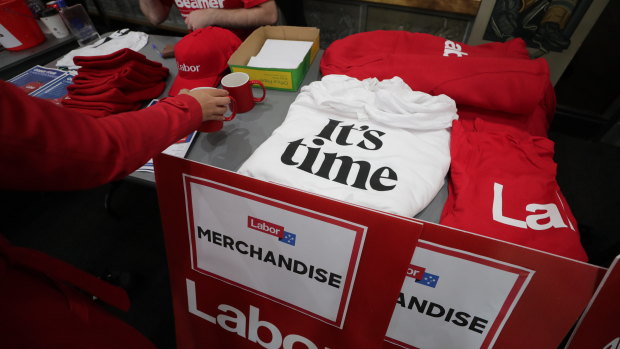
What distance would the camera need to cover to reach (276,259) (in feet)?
2.01

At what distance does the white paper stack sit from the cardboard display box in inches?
0.9

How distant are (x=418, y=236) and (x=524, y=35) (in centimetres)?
201

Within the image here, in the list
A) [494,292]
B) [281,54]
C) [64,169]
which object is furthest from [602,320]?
[281,54]

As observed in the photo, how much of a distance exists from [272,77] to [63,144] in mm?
823

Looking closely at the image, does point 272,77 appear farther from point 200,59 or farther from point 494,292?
point 494,292

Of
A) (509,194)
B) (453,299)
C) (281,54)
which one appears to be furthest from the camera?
(281,54)

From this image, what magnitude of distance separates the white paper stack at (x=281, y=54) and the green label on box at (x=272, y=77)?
0.15 feet

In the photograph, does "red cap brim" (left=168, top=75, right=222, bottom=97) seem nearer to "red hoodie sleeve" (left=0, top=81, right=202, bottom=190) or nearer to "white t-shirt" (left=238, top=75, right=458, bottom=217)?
"white t-shirt" (left=238, top=75, right=458, bottom=217)

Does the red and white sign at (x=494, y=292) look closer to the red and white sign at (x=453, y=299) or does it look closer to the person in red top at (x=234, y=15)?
the red and white sign at (x=453, y=299)

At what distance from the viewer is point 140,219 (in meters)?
1.74

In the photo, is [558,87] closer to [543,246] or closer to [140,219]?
[543,246]

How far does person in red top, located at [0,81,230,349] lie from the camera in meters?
0.41

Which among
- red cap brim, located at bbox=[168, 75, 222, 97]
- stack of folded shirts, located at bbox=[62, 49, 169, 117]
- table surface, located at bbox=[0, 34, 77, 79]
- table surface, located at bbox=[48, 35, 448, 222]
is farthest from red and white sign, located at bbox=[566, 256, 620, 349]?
table surface, located at bbox=[0, 34, 77, 79]

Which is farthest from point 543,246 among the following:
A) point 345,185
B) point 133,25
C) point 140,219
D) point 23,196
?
point 133,25
